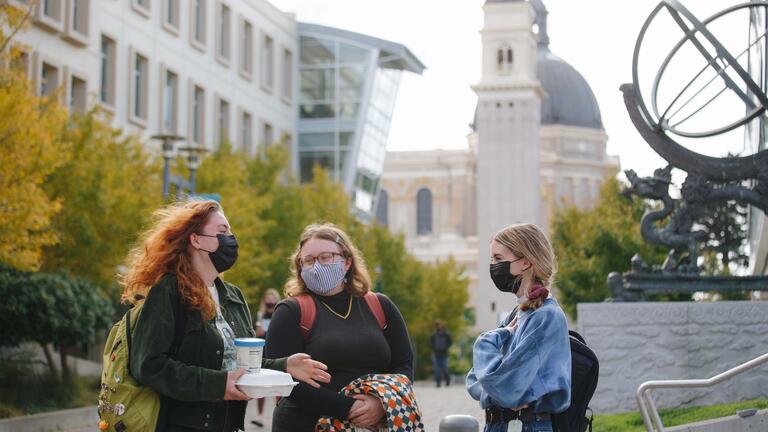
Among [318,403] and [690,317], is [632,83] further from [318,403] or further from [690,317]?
[318,403]

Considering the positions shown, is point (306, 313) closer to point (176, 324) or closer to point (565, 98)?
point (176, 324)

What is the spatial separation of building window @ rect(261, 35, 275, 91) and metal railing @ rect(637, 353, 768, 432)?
48.6 metres

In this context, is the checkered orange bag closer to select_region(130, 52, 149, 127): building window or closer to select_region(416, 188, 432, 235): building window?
select_region(130, 52, 149, 127): building window

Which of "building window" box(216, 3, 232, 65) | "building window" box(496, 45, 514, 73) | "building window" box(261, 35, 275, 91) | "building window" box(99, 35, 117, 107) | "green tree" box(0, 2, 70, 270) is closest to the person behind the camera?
"green tree" box(0, 2, 70, 270)

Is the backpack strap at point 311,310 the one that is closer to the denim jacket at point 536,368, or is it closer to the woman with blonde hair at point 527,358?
the woman with blonde hair at point 527,358

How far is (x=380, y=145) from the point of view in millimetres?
65125

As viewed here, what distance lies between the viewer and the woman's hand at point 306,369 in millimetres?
6422

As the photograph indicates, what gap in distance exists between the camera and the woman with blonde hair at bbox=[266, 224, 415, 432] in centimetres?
675

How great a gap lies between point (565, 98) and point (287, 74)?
298ft

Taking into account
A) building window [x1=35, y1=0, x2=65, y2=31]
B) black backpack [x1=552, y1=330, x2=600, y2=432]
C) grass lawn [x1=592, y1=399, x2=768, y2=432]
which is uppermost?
building window [x1=35, y1=0, x2=65, y2=31]

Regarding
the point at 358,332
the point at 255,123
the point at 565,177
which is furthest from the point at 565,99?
the point at 358,332

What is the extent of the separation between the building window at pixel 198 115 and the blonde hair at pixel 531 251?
1696 inches

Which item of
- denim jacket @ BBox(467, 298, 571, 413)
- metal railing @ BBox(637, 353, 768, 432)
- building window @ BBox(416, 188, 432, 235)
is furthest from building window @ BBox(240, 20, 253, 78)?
building window @ BBox(416, 188, 432, 235)

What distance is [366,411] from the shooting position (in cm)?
671
